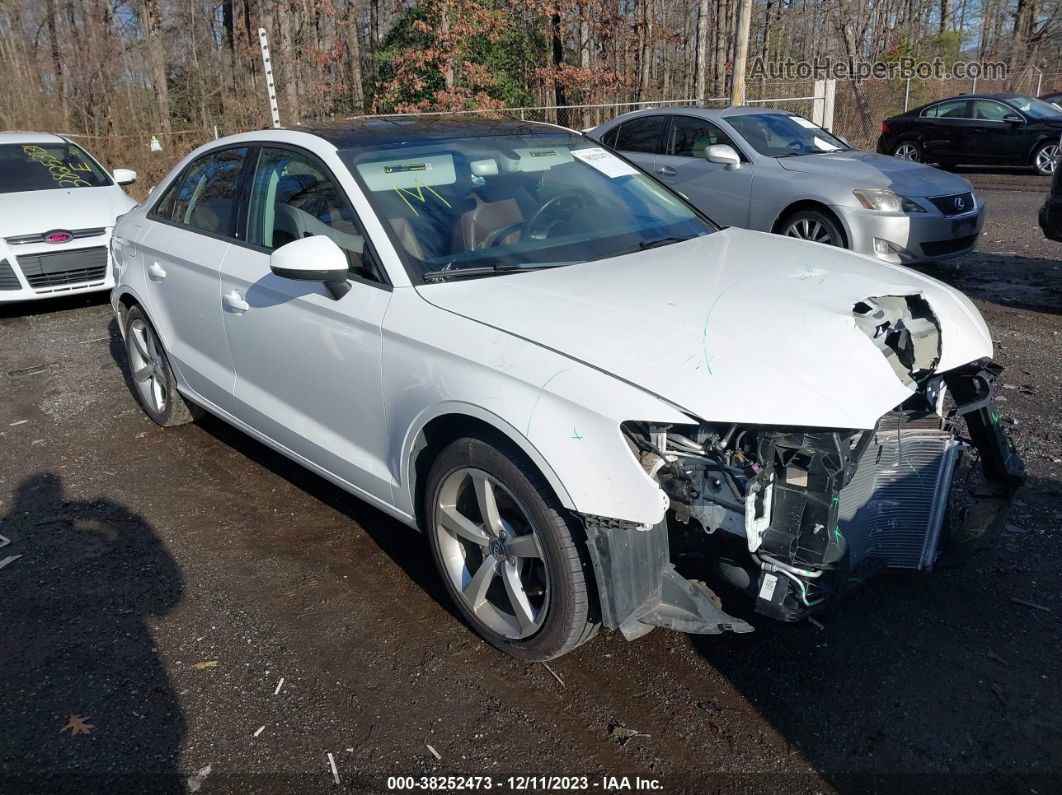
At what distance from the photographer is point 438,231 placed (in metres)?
3.48

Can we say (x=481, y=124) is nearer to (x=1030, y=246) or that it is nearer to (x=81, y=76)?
(x=1030, y=246)

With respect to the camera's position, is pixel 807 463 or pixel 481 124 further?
pixel 481 124

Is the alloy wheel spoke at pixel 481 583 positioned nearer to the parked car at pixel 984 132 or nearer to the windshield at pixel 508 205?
the windshield at pixel 508 205

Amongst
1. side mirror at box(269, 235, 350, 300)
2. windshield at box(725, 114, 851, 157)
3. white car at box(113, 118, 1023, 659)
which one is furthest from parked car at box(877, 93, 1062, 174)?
side mirror at box(269, 235, 350, 300)

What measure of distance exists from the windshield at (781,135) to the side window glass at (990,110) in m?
8.65

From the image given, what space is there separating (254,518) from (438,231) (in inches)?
72.4

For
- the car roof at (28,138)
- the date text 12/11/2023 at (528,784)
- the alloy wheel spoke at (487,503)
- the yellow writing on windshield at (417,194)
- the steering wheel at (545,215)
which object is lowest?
the date text 12/11/2023 at (528,784)

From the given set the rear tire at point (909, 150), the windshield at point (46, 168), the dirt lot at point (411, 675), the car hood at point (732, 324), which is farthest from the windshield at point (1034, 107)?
the car hood at point (732, 324)

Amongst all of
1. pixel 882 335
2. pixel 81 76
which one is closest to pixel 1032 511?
pixel 882 335

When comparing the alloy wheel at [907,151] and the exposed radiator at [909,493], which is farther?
the alloy wheel at [907,151]

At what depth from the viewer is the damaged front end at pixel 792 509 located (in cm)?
261

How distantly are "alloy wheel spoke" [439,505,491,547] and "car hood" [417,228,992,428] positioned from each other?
0.72 metres

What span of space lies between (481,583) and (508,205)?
1.57 meters

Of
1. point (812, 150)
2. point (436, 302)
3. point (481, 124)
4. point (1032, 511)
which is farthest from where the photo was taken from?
point (812, 150)
